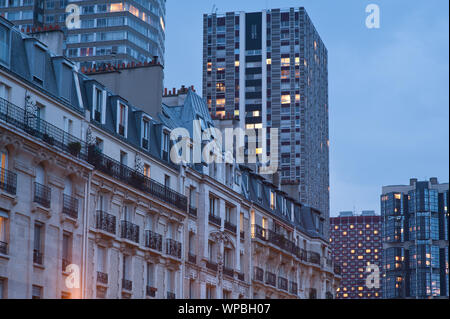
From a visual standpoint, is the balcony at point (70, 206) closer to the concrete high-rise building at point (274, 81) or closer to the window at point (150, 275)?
the window at point (150, 275)

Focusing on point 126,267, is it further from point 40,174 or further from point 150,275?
point 40,174

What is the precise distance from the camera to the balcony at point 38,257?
39469mm

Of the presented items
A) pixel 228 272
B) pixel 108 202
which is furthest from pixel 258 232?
pixel 108 202

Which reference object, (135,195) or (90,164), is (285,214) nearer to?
(135,195)

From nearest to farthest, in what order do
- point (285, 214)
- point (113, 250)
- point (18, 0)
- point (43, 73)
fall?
1. point (43, 73)
2. point (113, 250)
3. point (285, 214)
4. point (18, 0)

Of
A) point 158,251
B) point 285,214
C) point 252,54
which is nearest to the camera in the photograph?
point 158,251

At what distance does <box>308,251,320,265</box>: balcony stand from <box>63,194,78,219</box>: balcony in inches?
1306

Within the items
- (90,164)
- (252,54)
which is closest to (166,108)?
(90,164)

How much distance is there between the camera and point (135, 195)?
48188mm

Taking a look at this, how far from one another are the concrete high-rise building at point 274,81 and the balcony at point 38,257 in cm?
14424

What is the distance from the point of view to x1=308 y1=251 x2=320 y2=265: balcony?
2879 inches

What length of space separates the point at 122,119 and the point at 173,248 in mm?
7732

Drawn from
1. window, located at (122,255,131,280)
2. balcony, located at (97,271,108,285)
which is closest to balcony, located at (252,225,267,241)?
window, located at (122,255,131,280)

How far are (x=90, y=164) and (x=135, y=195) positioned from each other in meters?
4.96
